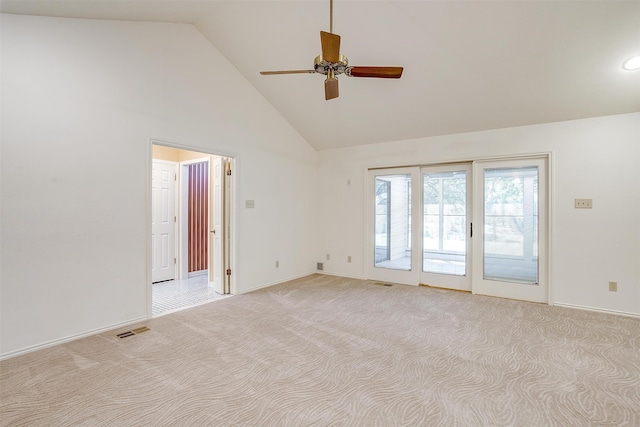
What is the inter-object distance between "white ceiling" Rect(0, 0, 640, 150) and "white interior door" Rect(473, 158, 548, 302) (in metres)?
0.68

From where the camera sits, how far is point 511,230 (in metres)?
4.31

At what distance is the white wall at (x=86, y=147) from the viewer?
258 centimetres

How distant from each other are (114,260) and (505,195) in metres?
4.96

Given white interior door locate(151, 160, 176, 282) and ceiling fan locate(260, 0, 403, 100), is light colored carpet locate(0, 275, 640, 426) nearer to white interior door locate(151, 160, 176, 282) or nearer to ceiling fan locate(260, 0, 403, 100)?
white interior door locate(151, 160, 176, 282)

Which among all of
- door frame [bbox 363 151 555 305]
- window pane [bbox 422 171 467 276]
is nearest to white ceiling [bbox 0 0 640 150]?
door frame [bbox 363 151 555 305]

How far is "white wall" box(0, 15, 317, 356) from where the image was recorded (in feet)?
8.45

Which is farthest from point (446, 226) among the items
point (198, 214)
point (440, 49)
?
point (198, 214)

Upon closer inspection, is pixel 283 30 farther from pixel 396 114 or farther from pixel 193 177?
pixel 193 177

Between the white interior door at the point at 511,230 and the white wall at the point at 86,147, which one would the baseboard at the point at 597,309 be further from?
the white wall at the point at 86,147

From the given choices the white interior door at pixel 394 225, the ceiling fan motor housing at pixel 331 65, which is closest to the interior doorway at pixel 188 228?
the ceiling fan motor housing at pixel 331 65

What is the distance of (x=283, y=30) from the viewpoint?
11.8 ft

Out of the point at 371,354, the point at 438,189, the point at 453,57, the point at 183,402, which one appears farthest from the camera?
the point at 438,189

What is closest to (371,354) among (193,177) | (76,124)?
(76,124)

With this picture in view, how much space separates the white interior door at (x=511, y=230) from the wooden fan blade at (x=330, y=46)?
3141 millimetres
